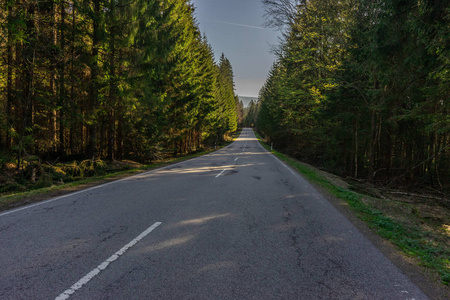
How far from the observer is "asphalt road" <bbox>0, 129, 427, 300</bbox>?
2537 mm

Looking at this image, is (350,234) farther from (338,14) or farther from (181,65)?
(181,65)

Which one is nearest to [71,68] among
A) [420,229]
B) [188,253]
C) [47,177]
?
[47,177]

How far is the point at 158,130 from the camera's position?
16781mm

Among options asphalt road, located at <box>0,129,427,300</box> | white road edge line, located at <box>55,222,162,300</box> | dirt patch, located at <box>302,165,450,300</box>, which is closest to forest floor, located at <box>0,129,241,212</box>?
asphalt road, located at <box>0,129,427,300</box>

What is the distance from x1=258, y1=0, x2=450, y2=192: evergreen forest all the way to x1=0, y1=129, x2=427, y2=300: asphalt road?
195 inches

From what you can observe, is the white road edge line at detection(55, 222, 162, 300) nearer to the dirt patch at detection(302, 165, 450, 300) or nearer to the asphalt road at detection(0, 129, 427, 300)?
the asphalt road at detection(0, 129, 427, 300)

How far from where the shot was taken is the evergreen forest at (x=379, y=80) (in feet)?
19.9

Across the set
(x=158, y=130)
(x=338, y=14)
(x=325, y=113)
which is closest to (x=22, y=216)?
(x=158, y=130)

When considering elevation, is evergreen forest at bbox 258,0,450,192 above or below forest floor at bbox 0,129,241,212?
above

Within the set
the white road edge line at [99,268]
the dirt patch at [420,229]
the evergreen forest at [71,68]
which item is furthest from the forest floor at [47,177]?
the dirt patch at [420,229]

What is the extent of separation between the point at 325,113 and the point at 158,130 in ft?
40.3

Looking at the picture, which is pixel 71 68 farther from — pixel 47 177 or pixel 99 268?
pixel 99 268

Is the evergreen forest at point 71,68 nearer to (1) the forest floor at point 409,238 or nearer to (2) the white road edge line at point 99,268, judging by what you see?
(2) the white road edge line at point 99,268

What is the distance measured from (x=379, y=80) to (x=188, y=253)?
9.48m
